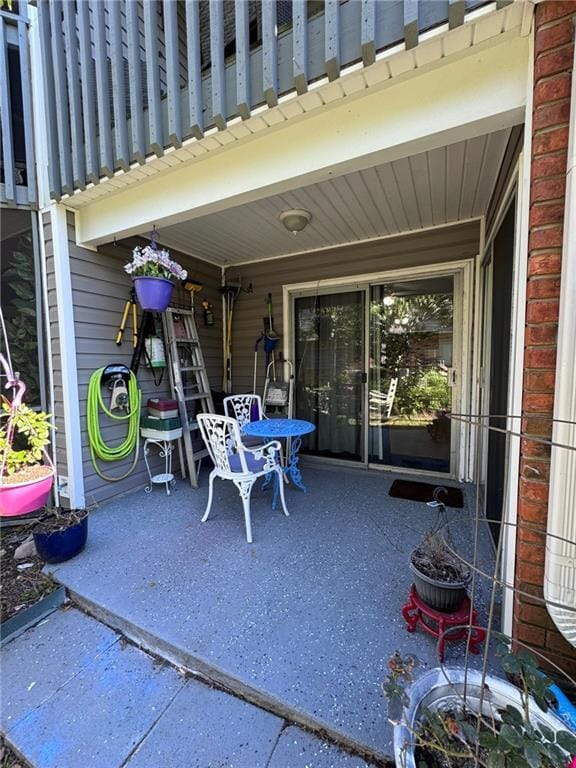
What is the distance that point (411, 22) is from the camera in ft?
4.20

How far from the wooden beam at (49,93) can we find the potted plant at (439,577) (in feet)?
11.3

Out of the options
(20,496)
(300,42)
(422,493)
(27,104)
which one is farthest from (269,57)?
(422,493)

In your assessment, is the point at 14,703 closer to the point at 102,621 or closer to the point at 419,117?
the point at 102,621

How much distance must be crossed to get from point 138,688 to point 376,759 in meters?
0.97

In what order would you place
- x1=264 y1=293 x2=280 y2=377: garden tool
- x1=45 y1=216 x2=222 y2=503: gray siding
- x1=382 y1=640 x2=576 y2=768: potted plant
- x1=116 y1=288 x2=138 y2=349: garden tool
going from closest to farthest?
x1=382 y1=640 x2=576 y2=768: potted plant < x1=45 y1=216 x2=222 y2=503: gray siding < x1=116 y1=288 x2=138 y2=349: garden tool < x1=264 y1=293 x2=280 y2=377: garden tool

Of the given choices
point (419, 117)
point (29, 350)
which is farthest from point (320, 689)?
point (29, 350)

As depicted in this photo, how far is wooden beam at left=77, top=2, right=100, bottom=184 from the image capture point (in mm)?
2209

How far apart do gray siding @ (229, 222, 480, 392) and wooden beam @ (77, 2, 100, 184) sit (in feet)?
7.32

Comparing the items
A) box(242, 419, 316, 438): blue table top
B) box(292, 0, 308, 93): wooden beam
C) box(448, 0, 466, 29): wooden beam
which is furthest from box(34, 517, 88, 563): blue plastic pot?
box(448, 0, 466, 29): wooden beam

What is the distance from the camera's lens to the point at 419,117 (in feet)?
5.08

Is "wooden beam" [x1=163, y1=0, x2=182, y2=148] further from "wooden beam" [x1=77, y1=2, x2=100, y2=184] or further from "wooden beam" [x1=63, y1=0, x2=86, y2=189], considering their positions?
"wooden beam" [x1=63, y1=0, x2=86, y2=189]

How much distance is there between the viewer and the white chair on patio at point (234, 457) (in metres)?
2.38

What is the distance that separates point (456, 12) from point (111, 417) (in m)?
3.35

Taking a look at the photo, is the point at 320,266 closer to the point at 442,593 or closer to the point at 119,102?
the point at 119,102
